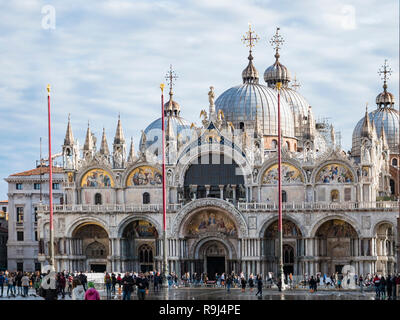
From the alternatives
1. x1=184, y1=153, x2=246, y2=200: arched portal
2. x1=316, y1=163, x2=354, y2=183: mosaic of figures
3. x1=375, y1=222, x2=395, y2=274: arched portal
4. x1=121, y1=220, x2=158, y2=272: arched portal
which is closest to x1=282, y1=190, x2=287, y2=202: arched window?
x1=316, y1=163, x2=354, y2=183: mosaic of figures

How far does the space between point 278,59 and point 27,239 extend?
3195 cm

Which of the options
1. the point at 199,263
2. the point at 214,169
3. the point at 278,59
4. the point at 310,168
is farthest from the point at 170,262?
the point at 278,59

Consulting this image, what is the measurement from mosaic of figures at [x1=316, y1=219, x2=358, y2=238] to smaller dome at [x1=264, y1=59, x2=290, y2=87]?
2507cm

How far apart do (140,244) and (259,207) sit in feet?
36.9

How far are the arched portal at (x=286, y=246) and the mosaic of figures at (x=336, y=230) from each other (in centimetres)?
187

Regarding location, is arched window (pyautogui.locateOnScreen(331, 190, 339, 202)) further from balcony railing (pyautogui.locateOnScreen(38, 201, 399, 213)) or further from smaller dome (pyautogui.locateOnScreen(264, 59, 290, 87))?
smaller dome (pyautogui.locateOnScreen(264, 59, 290, 87))

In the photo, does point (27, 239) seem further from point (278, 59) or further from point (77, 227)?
point (278, 59)

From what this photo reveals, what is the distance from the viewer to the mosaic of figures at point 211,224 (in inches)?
3078

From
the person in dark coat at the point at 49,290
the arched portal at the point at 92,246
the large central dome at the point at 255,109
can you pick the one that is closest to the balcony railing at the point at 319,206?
the large central dome at the point at 255,109

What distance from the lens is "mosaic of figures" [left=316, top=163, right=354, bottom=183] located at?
76.6 meters

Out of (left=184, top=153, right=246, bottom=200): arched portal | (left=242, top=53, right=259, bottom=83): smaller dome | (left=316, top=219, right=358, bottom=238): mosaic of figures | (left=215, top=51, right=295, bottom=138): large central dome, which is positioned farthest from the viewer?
(left=242, top=53, right=259, bottom=83): smaller dome

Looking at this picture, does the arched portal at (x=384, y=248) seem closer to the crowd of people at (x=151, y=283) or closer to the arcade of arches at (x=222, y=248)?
the arcade of arches at (x=222, y=248)
